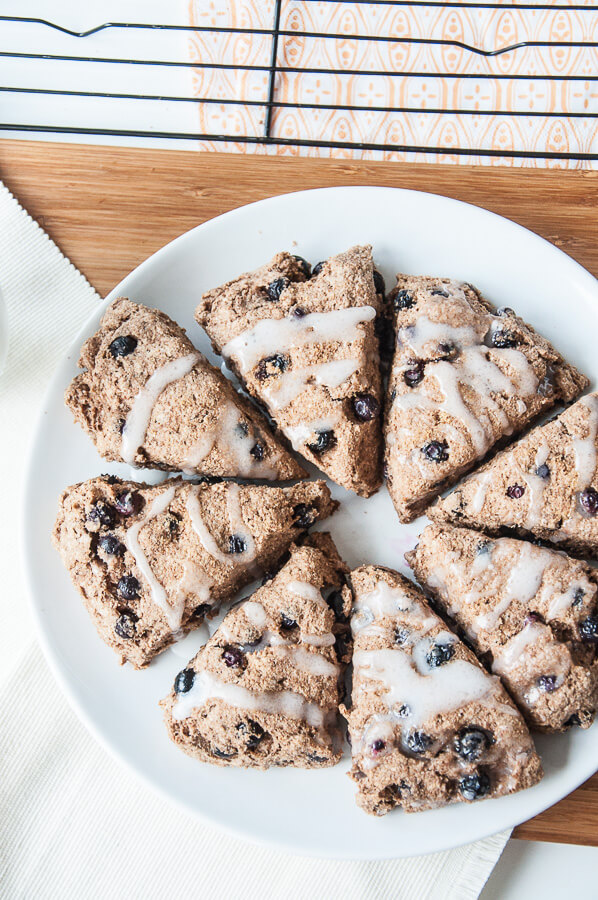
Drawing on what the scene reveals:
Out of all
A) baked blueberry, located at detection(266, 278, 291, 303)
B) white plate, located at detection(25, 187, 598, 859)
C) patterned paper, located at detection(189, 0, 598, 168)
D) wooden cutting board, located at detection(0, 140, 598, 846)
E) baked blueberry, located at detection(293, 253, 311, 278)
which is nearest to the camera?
white plate, located at detection(25, 187, 598, 859)

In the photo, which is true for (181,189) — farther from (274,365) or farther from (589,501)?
(589,501)

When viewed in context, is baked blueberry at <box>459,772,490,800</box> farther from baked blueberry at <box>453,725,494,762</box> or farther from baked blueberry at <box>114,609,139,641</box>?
baked blueberry at <box>114,609,139,641</box>

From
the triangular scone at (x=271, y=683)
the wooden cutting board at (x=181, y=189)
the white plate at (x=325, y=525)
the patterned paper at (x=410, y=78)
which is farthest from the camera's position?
the patterned paper at (x=410, y=78)

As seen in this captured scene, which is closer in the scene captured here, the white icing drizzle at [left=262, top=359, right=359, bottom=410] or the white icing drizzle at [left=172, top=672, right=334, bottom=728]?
the white icing drizzle at [left=172, top=672, right=334, bottom=728]

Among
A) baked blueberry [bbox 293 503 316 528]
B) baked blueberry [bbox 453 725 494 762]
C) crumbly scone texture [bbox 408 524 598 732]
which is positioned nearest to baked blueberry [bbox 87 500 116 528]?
baked blueberry [bbox 293 503 316 528]

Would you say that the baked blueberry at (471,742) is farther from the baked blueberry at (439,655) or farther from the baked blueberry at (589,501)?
the baked blueberry at (589,501)

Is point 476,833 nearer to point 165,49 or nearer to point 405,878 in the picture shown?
point 405,878

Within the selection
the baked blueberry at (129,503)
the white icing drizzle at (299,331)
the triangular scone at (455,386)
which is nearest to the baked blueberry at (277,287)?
the white icing drizzle at (299,331)
